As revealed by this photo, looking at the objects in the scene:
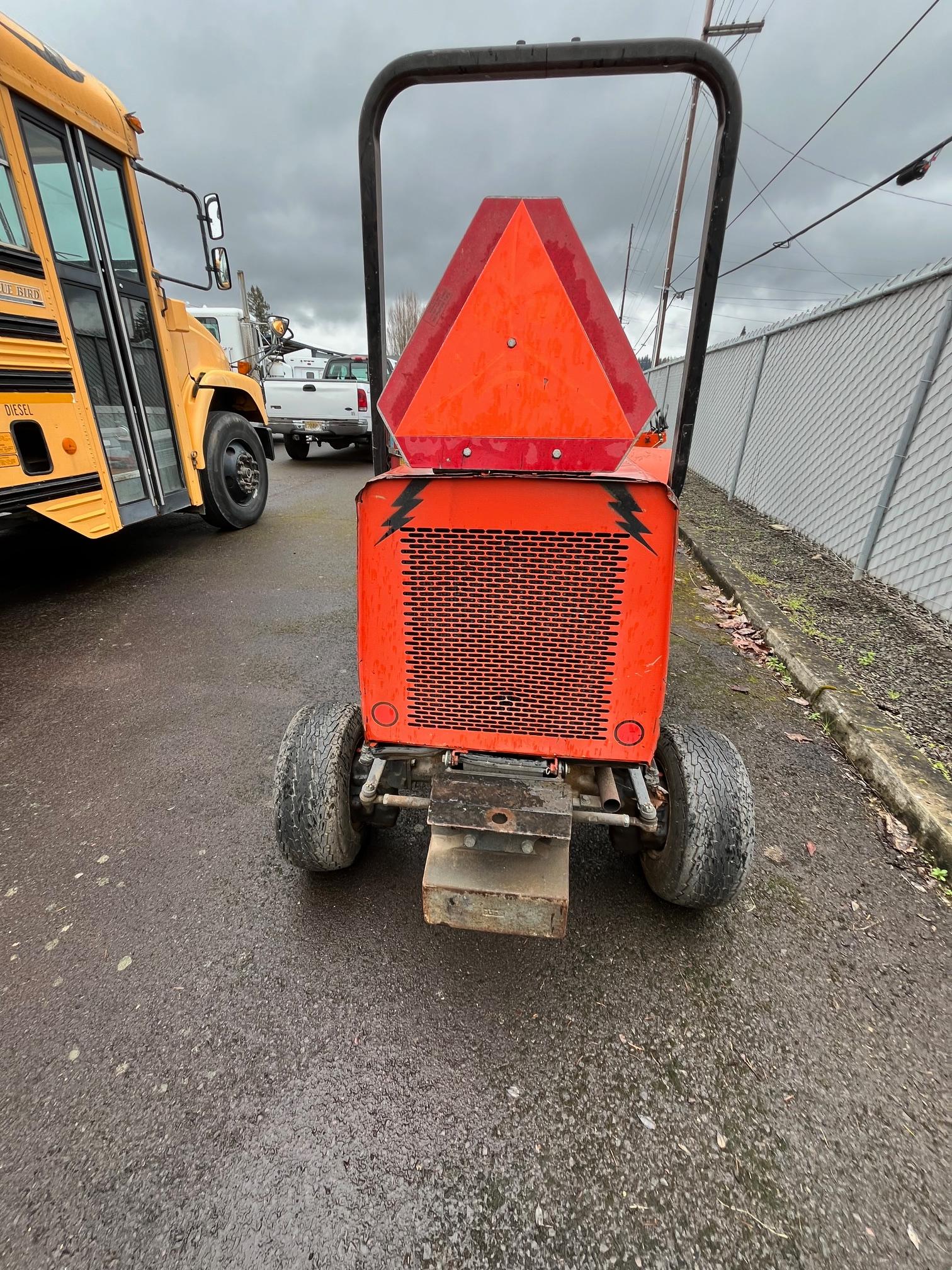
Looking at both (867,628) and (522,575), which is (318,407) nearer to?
(867,628)

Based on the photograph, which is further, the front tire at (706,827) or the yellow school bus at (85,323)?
the yellow school bus at (85,323)

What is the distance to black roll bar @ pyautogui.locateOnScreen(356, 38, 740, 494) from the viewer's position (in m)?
1.43

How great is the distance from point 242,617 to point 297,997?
3.49 meters

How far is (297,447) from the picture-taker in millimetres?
13250

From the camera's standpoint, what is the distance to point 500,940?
1998 mm

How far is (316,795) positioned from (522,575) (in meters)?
1.05

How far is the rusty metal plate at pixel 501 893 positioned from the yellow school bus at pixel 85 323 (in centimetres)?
413

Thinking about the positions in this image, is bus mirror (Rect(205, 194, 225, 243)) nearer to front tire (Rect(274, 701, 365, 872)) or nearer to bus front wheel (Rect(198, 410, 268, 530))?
bus front wheel (Rect(198, 410, 268, 530))

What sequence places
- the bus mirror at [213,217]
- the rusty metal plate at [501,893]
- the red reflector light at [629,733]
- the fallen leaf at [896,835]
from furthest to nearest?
the bus mirror at [213,217] → the fallen leaf at [896,835] → the red reflector light at [629,733] → the rusty metal plate at [501,893]

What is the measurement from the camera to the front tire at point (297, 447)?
13.1 metres

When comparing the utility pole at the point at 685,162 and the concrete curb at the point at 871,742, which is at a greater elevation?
the utility pole at the point at 685,162

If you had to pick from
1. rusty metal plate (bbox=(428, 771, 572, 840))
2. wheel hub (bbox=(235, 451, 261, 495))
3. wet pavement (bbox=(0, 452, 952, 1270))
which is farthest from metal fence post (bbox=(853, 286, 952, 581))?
wheel hub (bbox=(235, 451, 261, 495))

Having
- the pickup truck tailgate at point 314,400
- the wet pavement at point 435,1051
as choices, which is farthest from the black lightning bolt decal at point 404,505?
the pickup truck tailgate at point 314,400

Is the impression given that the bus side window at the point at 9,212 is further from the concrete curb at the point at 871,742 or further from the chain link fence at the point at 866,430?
the concrete curb at the point at 871,742
